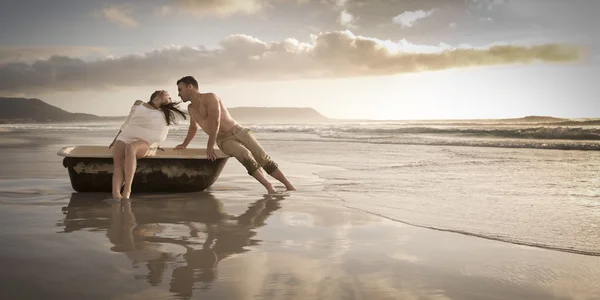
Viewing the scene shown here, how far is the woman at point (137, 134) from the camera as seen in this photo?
629 centimetres

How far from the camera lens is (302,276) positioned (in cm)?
314

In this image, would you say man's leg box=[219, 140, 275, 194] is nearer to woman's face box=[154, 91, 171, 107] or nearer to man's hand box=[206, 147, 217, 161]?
man's hand box=[206, 147, 217, 161]

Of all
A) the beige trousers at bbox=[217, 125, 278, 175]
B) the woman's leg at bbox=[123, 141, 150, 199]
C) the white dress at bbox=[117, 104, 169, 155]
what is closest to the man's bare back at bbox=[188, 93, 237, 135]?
the beige trousers at bbox=[217, 125, 278, 175]

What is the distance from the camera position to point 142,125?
6.43 meters

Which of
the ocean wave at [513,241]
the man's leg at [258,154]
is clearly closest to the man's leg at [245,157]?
the man's leg at [258,154]

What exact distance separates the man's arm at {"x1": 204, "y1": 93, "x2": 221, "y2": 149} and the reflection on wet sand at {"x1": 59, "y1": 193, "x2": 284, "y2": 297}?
2.53 ft

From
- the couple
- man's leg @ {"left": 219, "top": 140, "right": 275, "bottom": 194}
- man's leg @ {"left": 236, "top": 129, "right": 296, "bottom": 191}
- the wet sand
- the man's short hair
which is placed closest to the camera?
the wet sand

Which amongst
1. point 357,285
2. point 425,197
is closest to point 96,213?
point 357,285

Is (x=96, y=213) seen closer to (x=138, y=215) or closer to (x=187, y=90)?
(x=138, y=215)

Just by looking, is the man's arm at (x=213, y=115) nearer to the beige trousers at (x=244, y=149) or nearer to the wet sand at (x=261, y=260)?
the beige trousers at (x=244, y=149)

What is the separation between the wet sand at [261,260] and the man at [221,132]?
5.57ft

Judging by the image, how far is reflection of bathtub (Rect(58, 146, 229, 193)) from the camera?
6.72 m

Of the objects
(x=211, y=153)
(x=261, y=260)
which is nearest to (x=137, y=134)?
(x=211, y=153)

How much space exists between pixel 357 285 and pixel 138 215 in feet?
9.37
